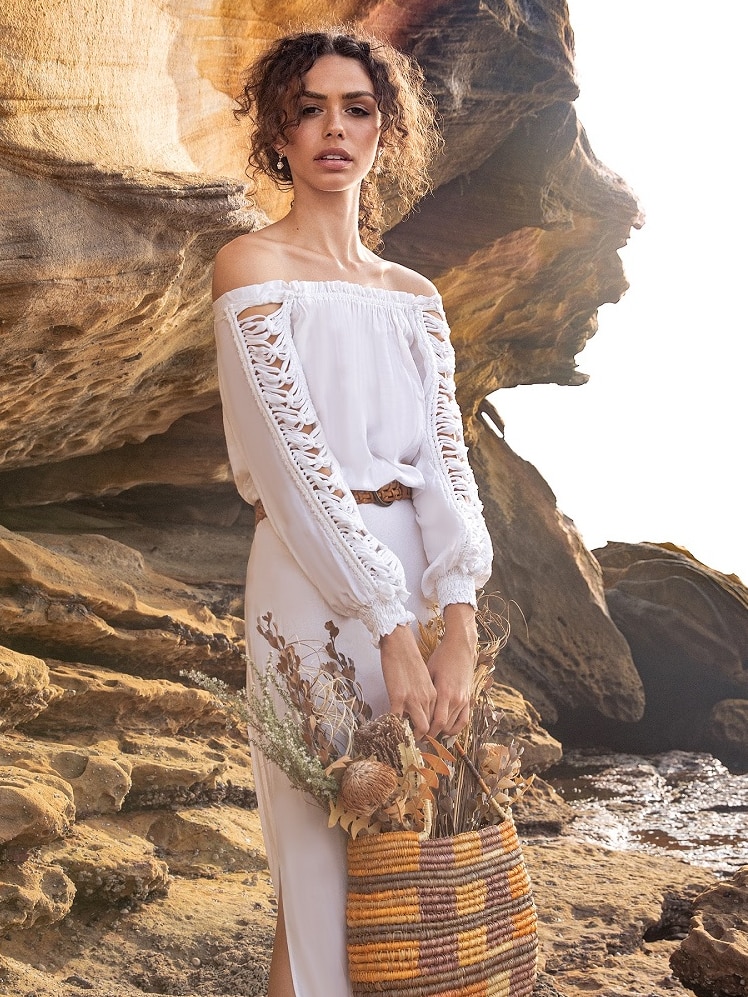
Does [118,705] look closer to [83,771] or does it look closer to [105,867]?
[83,771]

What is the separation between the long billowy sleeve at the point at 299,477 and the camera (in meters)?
2.16

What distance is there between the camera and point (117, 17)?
133 inches

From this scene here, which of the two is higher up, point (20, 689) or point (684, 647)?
point (684, 647)

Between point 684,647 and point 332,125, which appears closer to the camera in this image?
point 332,125

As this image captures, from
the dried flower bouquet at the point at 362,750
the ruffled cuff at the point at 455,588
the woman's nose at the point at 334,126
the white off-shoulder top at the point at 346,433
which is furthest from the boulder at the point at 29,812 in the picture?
the woman's nose at the point at 334,126

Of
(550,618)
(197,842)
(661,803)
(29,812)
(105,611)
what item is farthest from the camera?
(550,618)

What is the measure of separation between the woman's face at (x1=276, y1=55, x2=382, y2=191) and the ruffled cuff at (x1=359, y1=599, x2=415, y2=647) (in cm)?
99

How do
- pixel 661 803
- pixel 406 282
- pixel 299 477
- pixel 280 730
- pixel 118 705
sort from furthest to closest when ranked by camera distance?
pixel 661 803, pixel 118 705, pixel 406 282, pixel 299 477, pixel 280 730

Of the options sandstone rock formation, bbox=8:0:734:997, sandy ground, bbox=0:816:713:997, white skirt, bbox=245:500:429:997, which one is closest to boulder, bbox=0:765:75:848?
sandstone rock formation, bbox=8:0:734:997

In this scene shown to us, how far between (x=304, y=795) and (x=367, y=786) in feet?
0.72

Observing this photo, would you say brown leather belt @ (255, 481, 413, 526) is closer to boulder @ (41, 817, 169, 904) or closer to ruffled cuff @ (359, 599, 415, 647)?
ruffled cuff @ (359, 599, 415, 647)

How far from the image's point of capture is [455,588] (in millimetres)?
2287

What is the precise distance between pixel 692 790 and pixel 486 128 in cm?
422

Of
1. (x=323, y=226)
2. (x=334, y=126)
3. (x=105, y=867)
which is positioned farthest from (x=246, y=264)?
(x=105, y=867)
